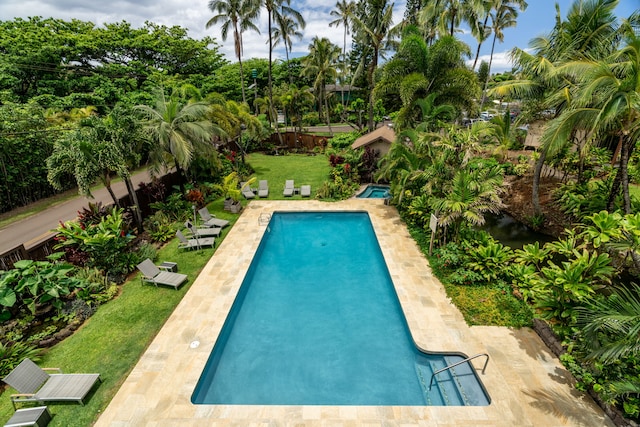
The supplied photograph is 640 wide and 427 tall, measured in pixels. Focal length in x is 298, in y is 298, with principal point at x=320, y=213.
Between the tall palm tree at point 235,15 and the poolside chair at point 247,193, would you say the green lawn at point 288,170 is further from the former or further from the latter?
the tall palm tree at point 235,15

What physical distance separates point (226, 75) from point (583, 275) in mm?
48058

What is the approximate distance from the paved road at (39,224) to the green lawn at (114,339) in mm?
5623

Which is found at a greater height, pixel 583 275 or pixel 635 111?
pixel 635 111

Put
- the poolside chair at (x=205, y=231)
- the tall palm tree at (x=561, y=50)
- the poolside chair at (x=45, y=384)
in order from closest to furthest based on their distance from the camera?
the poolside chair at (x=45, y=384) → the tall palm tree at (x=561, y=50) → the poolside chair at (x=205, y=231)

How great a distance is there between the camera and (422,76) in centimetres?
1566

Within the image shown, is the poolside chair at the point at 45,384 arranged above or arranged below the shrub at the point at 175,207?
below

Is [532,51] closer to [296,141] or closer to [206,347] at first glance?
[206,347]

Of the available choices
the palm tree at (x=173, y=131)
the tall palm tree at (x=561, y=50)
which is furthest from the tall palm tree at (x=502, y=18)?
the palm tree at (x=173, y=131)

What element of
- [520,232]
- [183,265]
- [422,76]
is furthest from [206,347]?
[422,76]

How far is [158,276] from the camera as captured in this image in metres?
10.6

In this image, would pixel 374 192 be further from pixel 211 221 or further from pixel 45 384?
pixel 45 384

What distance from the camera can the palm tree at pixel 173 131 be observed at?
46.1ft

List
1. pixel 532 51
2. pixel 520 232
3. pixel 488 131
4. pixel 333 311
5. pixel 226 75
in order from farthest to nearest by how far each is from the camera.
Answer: pixel 226 75
pixel 520 232
pixel 532 51
pixel 488 131
pixel 333 311

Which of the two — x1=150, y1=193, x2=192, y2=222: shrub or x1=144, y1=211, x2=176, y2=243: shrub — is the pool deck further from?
x1=150, y1=193, x2=192, y2=222: shrub
